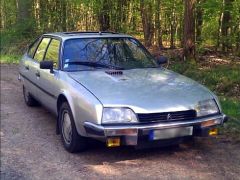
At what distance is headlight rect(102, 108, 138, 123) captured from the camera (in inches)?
189

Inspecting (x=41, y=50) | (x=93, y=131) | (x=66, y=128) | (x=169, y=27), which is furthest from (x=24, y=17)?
(x=93, y=131)

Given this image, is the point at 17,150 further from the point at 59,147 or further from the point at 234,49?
the point at 234,49

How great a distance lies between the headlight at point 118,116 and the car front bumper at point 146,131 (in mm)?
63

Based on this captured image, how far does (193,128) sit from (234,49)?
26.3 feet

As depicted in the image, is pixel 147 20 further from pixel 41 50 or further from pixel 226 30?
pixel 41 50

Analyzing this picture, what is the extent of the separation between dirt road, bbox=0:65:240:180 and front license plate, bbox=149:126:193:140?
351mm

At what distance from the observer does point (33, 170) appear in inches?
193

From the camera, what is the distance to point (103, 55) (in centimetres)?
634

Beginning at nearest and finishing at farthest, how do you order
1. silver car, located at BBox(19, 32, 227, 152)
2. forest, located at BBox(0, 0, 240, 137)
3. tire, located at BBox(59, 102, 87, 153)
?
1. silver car, located at BBox(19, 32, 227, 152)
2. tire, located at BBox(59, 102, 87, 153)
3. forest, located at BBox(0, 0, 240, 137)

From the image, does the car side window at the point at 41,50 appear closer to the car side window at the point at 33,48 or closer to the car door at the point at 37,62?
the car door at the point at 37,62

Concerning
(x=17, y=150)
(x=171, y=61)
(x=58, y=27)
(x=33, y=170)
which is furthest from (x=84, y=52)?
(x=58, y=27)

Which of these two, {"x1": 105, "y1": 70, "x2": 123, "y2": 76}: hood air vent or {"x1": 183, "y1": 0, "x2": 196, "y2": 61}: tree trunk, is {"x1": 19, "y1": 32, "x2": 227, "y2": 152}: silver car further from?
{"x1": 183, "y1": 0, "x2": 196, "y2": 61}: tree trunk

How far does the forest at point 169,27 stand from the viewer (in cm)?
1014

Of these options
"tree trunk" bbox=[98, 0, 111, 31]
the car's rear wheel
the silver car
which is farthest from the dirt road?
"tree trunk" bbox=[98, 0, 111, 31]
